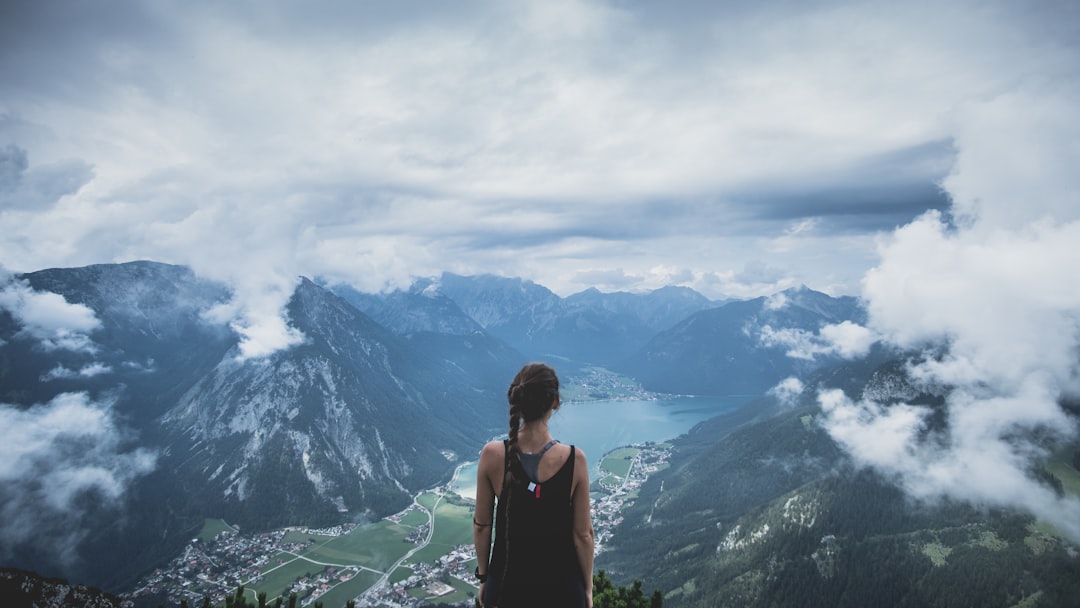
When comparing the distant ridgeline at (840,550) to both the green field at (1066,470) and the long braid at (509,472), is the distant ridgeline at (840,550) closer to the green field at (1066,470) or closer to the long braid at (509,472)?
the green field at (1066,470)

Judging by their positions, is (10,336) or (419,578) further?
(10,336)

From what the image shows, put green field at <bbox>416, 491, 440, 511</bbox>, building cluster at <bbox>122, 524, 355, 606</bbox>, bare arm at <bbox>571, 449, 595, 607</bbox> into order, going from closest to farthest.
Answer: bare arm at <bbox>571, 449, 595, 607</bbox>, building cluster at <bbox>122, 524, 355, 606</bbox>, green field at <bbox>416, 491, 440, 511</bbox>

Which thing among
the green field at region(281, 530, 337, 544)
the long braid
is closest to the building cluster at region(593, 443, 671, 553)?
the green field at region(281, 530, 337, 544)

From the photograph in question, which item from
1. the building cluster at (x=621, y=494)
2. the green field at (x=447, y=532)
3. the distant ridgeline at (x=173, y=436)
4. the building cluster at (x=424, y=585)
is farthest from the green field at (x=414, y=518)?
the building cluster at (x=621, y=494)

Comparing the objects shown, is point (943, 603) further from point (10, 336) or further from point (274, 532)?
point (10, 336)

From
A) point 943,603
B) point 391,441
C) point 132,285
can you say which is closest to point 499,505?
point 943,603

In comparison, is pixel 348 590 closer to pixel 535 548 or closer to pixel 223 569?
pixel 223 569

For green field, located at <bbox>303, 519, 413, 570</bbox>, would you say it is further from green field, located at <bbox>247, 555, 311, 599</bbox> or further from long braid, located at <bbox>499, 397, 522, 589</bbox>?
long braid, located at <bbox>499, 397, 522, 589</bbox>
